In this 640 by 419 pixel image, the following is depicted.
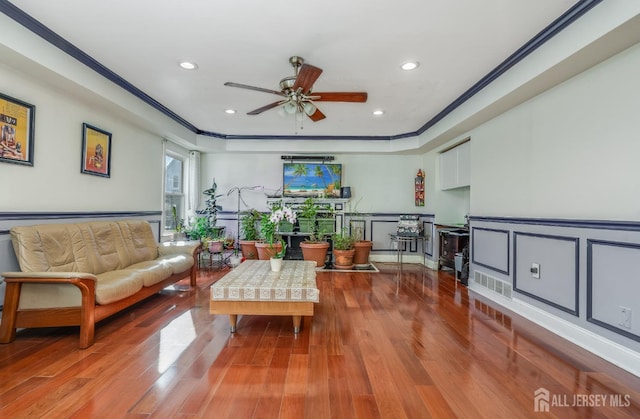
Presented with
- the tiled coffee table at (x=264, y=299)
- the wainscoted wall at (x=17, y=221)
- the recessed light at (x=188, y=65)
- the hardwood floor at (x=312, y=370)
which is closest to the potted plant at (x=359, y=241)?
the hardwood floor at (x=312, y=370)

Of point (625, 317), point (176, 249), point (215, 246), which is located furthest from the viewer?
point (215, 246)

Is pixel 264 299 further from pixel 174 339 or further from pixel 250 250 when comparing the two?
pixel 250 250

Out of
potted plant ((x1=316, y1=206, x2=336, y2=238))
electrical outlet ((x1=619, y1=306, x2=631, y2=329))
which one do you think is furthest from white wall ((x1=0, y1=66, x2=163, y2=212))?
electrical outlet ((x1=619, y1=306, x2=631, y2=329))

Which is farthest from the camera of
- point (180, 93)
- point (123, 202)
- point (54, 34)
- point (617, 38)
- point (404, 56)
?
point (123, 202)

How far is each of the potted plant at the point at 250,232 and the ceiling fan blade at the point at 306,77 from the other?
12.4ft

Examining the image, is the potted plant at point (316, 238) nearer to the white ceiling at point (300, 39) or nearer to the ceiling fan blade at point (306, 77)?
the white ceiling at point (300, 39)

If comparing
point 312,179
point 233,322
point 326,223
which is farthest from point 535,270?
point 312,179

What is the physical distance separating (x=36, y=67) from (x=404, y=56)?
328cm

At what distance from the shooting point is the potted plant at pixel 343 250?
18.7 feet

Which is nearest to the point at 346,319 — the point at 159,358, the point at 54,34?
the point at 159,358

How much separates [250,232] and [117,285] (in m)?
3.55

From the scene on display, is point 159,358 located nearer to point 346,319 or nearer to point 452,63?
point 346,319

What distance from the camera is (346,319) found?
10.1 ft

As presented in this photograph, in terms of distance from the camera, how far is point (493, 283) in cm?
381
